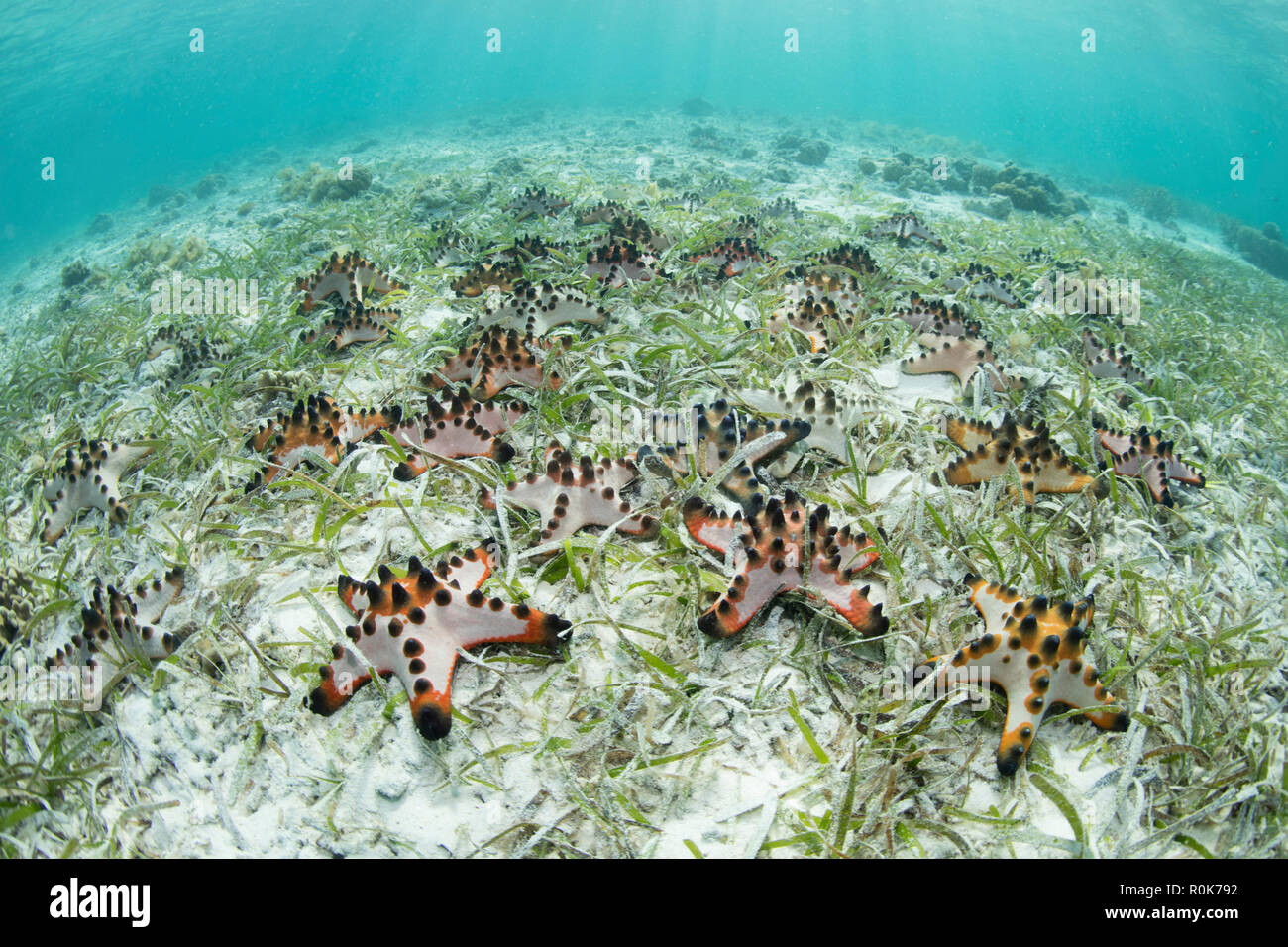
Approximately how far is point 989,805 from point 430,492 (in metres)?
2.92

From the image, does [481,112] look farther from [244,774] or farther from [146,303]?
[244,774]

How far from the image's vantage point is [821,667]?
7.80 ft

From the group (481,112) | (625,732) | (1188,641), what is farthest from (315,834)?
(481,112)

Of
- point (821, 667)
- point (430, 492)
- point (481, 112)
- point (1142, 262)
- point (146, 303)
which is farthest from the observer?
point (481, 112)

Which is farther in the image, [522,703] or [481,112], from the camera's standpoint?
[481,112]

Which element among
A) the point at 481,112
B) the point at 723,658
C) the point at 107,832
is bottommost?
the point at 107,832

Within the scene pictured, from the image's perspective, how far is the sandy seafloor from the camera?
2.01 metres

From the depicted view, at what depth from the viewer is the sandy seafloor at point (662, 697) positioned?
2.01m

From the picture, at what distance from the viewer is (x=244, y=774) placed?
7.29ft

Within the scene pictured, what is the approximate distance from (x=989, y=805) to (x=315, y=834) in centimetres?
241

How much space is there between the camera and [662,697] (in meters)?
2.29

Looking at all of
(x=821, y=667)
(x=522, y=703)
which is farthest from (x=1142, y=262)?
(x=522, y=703)

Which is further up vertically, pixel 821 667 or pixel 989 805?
pixel 821 667

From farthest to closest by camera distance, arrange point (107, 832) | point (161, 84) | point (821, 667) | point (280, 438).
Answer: point (161, 84)
point (280, 438)
point (821, 667)
point (107, 832)
